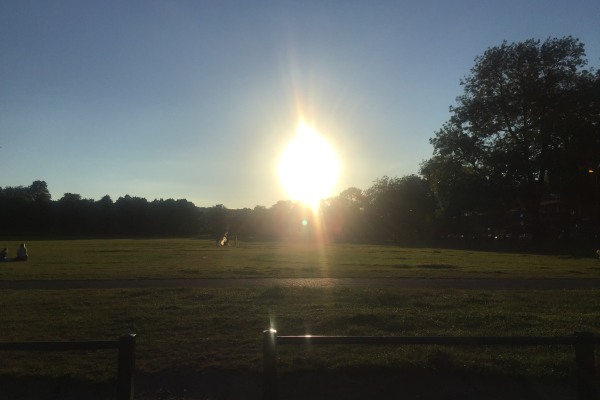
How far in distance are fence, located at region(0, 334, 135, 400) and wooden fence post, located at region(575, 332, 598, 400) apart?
4.22 metres

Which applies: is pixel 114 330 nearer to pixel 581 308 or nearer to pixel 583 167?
pixel 581 308

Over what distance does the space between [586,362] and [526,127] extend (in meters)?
53.4

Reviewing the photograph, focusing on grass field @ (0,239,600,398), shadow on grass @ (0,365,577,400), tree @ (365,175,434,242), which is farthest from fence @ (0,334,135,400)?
tree @ (365,175,434,242)

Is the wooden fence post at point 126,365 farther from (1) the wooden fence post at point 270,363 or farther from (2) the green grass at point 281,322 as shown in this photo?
(2) the green grass at point 281,322

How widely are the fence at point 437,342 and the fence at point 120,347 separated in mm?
1240

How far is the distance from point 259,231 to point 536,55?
8217cm

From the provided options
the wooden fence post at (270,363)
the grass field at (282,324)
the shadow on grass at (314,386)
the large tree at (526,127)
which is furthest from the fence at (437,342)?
the large tree at (526,127)

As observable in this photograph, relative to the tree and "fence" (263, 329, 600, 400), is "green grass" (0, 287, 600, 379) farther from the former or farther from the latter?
the tree

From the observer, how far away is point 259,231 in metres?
127

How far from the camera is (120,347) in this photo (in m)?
5.17

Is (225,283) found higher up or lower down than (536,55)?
lower down

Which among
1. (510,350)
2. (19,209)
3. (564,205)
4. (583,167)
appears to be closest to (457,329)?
(510,350)

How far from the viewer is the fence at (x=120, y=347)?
5.18m

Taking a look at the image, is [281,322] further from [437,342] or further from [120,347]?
[120,347]
